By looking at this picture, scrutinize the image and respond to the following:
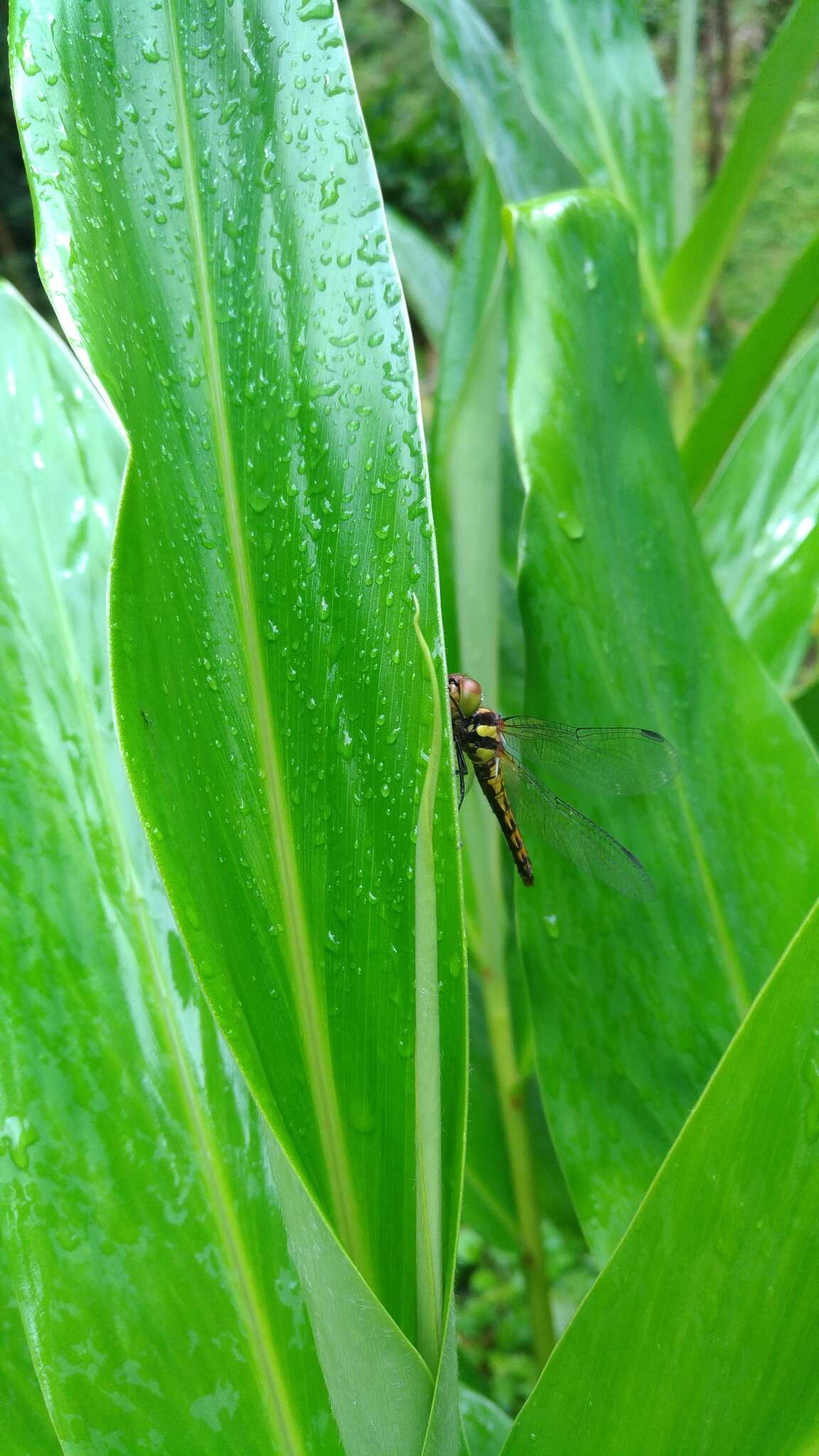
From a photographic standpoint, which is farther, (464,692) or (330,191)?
(464,692)

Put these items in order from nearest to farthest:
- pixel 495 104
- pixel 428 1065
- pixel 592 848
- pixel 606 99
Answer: pixel 428 1065
pixel 592 848
pixel 495 104
pixel 606 99

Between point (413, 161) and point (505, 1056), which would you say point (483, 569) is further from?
point (413, 161)

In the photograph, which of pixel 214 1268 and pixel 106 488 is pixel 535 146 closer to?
pixel 106 488

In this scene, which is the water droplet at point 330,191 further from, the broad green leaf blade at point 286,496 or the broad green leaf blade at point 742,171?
the broad green leaf blade at point 742,171

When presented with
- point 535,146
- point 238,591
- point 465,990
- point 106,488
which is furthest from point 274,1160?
point 535,146

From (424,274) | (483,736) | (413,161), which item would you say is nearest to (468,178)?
(413,161)

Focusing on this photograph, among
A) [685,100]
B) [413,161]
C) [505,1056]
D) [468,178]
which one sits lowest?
[505,1056]

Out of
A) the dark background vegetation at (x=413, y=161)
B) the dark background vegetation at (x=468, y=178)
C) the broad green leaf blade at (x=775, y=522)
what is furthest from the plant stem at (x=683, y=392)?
the dark background vegetation at (x=413, y=161)
